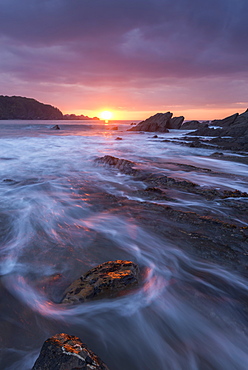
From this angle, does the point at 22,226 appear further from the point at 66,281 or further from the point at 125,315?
the point at 125,315

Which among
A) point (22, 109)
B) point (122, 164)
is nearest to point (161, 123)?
point (122, 164)

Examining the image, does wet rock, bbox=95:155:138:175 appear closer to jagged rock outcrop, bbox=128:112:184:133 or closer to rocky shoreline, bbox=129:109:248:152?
rocky shoreline, bbox=129:109:248:152

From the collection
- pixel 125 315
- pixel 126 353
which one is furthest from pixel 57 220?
pixel 126 353

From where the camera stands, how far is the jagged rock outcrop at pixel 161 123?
59.8m

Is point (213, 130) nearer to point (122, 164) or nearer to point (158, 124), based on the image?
point (158, 124)

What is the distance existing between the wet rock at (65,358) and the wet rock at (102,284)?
947 millimetres

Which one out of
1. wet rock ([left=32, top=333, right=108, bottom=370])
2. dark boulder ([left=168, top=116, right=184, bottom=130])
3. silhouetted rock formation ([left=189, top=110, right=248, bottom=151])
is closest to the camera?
wet rock ([left=32, top=333, right=108, bottom=370])

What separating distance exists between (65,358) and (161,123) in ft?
209

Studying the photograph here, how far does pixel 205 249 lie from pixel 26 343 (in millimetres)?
2750

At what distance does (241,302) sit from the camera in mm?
2662

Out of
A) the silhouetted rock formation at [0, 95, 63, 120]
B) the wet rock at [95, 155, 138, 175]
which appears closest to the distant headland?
the silhouetted rock formation at [0, 95, 63, 120]

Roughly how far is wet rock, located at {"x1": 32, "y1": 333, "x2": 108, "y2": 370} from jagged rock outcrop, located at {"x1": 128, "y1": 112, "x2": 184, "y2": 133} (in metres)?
58.7

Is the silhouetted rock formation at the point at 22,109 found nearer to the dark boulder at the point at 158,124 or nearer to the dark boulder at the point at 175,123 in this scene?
the dark boulder at the point at 158,124

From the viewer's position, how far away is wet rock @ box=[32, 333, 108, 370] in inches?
53.7
